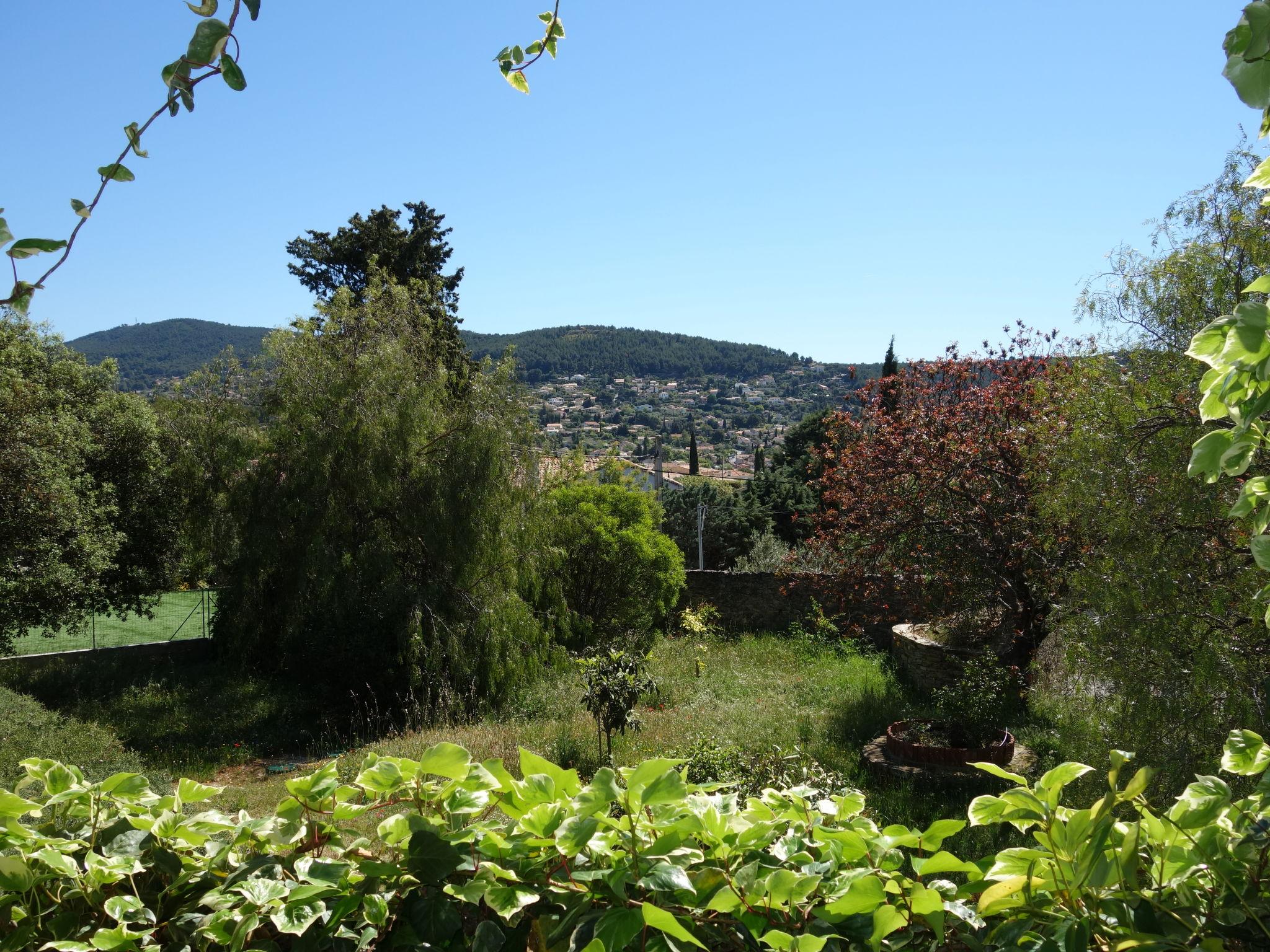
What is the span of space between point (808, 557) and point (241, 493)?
913cm

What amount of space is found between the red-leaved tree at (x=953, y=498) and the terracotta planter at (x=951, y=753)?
1.64m

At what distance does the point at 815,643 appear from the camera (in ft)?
43.7

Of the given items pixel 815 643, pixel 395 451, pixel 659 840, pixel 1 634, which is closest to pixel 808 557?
pixel 815 643

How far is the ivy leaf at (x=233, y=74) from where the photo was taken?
128 cm

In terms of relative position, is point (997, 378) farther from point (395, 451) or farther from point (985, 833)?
point (395, 451)

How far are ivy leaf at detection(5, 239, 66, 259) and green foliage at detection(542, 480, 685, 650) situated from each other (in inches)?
464

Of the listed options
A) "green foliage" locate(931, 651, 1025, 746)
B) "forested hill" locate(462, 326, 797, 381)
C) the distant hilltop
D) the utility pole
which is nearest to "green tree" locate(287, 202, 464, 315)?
the utility pole

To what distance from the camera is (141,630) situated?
18047 millimetres

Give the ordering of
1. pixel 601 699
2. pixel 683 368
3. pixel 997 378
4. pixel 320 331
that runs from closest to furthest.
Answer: pixel 601 699, pixel 997 378, pixel 320 331, pixel 683 368

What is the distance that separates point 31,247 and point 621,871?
1204mm

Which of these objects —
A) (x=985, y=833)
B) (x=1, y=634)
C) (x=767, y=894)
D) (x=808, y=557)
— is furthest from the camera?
(x=808, y=557)

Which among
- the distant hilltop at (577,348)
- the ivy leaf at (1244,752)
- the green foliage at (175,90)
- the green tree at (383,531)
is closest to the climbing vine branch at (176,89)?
the green foliage at (175,90)

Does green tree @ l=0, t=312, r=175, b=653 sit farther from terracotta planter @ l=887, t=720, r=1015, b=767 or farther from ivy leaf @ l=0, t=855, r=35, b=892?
ivy leaf @ l=0, t=855, r=35, b=892

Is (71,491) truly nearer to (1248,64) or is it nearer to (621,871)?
(621,871)
